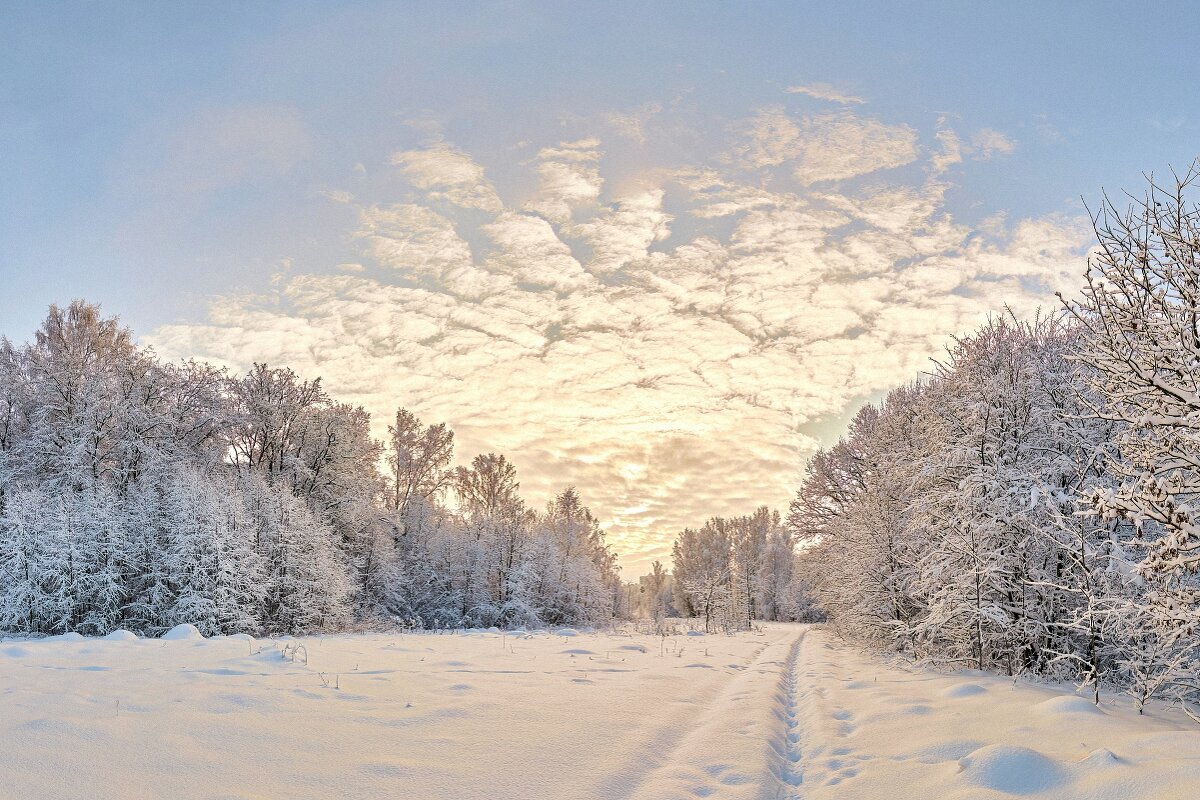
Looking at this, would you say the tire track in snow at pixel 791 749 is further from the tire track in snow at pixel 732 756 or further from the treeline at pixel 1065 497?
the treeline at pixel 1065 497

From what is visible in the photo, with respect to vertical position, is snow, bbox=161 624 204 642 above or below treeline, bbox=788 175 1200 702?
below

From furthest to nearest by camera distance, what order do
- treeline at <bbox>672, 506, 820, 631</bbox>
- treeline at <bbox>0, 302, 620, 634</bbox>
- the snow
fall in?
treeline at <bbox>672, 506, 820, 631</bbox> → treeline at <bbox>0, 302, 620, 634</bbox> → the snow

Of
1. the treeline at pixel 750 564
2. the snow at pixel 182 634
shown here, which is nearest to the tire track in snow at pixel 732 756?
the snow at pixel 182 634

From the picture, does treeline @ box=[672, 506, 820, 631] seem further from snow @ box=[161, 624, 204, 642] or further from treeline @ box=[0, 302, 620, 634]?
snow @ box=[161, 624, 204, 642]

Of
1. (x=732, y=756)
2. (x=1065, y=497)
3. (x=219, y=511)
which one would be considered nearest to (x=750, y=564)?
(x=219, y=511)

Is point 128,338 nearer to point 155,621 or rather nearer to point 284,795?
point 155,621

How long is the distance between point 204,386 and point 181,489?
30.9 ft

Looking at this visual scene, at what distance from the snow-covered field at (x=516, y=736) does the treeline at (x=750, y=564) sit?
60.7m

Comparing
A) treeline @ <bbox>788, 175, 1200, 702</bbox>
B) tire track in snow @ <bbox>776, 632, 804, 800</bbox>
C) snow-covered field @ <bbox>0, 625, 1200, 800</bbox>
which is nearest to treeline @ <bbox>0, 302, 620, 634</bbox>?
snow-covered field @ <bbox>0, 625, 1200, 800</bbox>

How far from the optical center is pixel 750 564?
247ft

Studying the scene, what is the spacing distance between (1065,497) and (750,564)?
69.4 meters

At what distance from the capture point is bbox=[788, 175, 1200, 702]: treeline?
5.47 m

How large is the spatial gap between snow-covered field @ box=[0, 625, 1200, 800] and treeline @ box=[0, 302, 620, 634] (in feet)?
34.2

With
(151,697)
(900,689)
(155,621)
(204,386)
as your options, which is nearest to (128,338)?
(204,386)
